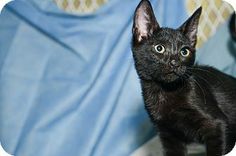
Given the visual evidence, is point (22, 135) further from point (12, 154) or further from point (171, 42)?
point (171, 42)

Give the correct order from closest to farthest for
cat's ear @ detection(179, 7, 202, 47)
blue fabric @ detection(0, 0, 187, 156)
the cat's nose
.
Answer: the cat's nose
cat's ear @ detection(179, 7, 202, 47)
blue fabric @ detection(0, 0, 187, 156)

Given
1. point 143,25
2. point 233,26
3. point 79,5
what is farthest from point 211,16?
point 143,25

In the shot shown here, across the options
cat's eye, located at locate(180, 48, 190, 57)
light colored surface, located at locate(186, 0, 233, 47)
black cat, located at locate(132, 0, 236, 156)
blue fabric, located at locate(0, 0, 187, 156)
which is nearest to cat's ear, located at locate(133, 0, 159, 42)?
black cat, located at locate(132, 0, 236, 156)

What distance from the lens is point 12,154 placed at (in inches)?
69.4

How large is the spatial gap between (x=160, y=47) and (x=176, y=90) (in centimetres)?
17

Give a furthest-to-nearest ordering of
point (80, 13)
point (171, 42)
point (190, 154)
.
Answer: point (80, 13), point (190, 154), point (171, 42)

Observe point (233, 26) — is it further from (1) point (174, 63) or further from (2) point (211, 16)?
(1) point (174, 63)

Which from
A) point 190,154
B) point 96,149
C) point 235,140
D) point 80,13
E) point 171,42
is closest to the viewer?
point 171,42

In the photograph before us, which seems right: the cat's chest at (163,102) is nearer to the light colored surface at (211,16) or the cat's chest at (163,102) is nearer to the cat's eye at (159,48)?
the cat's eye at (159,48)

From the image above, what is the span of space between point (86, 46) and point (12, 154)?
1.68 ft

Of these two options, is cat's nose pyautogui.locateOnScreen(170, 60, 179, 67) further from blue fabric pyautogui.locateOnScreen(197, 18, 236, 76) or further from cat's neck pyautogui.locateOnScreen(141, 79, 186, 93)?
blue fabric pyautogui.locateOnScreen(197, 18, 236, 76)

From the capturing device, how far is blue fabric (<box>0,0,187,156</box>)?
1774 millimetres

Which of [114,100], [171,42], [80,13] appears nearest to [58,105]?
[114,100]

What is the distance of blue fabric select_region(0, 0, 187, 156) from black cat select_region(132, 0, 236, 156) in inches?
15.6
